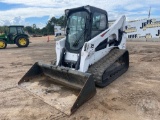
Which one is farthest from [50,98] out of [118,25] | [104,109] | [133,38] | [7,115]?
[133,38]

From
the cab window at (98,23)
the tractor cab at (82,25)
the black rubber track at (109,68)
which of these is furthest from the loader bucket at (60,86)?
the cab window at (98,23)

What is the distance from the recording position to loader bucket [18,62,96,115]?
4.11m

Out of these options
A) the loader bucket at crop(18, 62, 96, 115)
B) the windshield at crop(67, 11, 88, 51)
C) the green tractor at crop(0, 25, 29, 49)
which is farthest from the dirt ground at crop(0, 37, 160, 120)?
the green tractor at crop(0, 25, 29, 49)

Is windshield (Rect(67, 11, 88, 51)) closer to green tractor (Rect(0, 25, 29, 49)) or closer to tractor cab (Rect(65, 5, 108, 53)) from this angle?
tractor cab (Rect(65, 5, 108, 53))

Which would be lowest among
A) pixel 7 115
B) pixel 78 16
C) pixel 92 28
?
pixel 7 115

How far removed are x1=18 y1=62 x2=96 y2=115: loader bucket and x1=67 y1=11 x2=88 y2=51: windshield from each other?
0.96 metres

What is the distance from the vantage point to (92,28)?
5613 millimetres

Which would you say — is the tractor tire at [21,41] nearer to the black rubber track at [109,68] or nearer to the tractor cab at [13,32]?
the tractor cab at [13,32]

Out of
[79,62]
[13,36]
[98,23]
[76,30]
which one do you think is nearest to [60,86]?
[79,62]

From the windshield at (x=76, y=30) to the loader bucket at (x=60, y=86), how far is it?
0.96 m

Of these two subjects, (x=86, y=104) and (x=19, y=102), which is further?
(x=19, y=102)

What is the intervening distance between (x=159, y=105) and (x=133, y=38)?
1639cm

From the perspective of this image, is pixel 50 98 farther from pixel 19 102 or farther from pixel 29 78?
pixel 29 78

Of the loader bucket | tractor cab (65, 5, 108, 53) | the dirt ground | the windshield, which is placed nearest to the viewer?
the dirt ground
